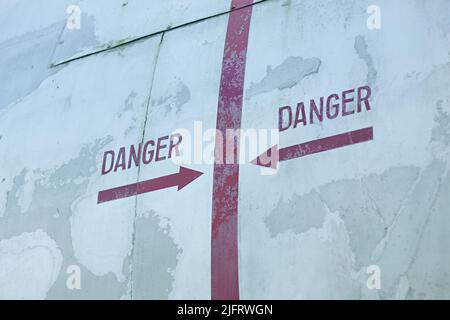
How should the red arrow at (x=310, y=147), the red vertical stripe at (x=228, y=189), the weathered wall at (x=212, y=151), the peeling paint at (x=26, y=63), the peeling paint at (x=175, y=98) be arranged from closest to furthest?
the weathered wall at (x=212, y=151) < the red arrow at (x=310, y=147) < the red vertical stripe at (x=228, y=189) < the peeling paint at (x=175, y=98) < the peeling paint at (x=26, y=63)

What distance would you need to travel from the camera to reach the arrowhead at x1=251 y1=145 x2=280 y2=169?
10.1ft

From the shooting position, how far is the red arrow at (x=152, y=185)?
129 inches

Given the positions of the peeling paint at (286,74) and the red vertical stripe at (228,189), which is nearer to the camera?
the red vertical stripe at (228,189)

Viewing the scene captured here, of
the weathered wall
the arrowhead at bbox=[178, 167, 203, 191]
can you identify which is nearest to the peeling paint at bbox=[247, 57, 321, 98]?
the weathered wall

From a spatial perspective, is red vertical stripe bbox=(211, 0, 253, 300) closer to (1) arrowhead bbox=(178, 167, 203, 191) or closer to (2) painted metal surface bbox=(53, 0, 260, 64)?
(1) arrowhead bbox=(178, 167, 203, 191)

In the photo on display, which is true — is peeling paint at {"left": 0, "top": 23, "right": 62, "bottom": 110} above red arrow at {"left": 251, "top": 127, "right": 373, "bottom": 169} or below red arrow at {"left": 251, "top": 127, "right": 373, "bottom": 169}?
above

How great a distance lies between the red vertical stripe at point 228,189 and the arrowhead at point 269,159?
9 cm

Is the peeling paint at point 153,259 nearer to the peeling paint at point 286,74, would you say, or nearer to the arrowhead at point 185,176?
the arrowhead at point 185,176

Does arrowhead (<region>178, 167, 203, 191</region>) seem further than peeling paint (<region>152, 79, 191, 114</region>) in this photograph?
No

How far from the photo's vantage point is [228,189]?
3.14 metres

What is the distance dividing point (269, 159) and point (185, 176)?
0.38m

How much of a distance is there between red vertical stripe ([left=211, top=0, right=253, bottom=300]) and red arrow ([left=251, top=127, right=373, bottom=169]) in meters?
0.13

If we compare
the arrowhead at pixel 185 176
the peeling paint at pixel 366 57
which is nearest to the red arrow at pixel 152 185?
the arrowhead at pixel 185 176

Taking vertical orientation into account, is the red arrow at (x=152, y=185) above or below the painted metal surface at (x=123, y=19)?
below
